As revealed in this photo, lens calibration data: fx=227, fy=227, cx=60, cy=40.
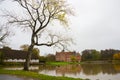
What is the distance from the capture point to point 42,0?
27250 mm

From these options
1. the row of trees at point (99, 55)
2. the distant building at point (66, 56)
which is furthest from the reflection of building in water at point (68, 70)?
the row of trees at point (99, 55)

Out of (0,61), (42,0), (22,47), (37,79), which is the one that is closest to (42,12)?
(42,0)

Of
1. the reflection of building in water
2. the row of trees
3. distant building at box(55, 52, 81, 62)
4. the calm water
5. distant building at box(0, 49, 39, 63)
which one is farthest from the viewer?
distant building at box(55, 52, 81, 62)

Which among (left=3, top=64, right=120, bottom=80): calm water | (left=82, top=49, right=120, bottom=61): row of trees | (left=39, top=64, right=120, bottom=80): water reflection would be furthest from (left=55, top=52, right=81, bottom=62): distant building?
(left=39, top=64, right=120, bottom=80): water reflection

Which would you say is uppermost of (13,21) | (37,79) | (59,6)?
(59,6)

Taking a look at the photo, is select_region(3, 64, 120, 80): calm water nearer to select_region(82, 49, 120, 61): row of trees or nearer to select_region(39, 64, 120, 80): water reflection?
select_region(39, 64, 120, 80): water reflection

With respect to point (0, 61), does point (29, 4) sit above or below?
above

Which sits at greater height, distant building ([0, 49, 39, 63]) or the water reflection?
distant building ([0, 49, 39, 63])

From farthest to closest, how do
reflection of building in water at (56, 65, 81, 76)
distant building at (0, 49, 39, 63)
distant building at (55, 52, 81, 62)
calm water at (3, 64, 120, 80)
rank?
distant building at (55, 52, 81, 62)
distant building at (0, 49, 39, 63)
reflection of building in water at (56, 65, 81, 76)
calm water at (3, 64, 120, 80)

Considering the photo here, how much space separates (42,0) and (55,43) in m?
5.67

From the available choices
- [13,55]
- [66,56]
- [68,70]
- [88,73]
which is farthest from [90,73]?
[66,56]

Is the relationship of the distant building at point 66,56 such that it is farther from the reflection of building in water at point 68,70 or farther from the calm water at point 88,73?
the calm water at point 88,73

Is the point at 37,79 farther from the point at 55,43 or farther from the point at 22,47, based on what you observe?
the point at 22,47

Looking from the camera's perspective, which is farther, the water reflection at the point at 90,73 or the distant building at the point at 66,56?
the distant building at the point at 66,56
